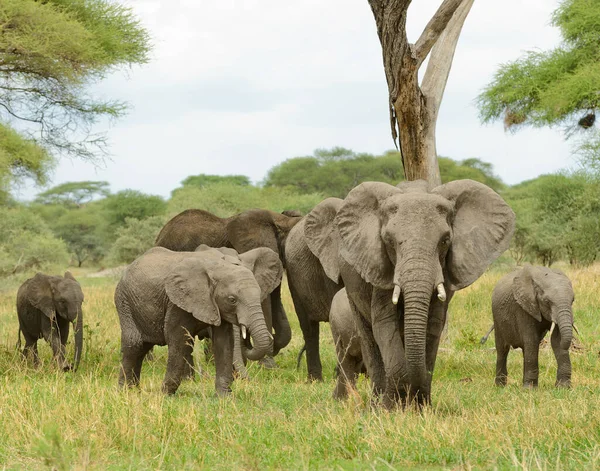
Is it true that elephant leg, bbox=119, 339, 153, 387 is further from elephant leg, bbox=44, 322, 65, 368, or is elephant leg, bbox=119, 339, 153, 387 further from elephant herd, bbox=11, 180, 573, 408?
elephant leg, bbox=44, 322, 65, 368

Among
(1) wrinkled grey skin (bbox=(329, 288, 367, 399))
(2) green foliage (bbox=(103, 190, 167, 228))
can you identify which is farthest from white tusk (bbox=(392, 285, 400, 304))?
(2) green foliage (bbox=(103, 190, 167, 228))

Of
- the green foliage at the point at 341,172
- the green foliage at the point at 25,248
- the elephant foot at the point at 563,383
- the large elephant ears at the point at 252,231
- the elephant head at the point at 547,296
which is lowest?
the elephant foot at the point at 563,383

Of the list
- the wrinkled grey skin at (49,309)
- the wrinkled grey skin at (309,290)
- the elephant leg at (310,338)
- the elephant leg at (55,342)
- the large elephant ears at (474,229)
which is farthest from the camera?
the wrinkled grey skin at (49,309)

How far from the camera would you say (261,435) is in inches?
222

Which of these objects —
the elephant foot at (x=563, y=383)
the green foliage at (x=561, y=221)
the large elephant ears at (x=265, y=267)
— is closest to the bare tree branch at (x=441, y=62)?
the large elephant ears at (x=265, y=267)

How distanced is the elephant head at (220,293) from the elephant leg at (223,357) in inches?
7.3

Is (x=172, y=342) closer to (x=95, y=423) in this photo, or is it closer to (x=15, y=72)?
(x=95, y=423)

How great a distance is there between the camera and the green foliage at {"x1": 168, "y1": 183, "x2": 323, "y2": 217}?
136ft

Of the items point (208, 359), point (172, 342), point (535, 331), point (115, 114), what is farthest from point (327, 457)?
point (115, 114)

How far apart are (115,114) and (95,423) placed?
12.3 m

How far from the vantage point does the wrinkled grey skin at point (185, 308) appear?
7.50 metres

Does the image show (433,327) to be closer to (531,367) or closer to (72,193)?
(531,367)

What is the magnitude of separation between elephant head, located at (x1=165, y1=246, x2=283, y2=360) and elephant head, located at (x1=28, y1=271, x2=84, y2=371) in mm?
3712

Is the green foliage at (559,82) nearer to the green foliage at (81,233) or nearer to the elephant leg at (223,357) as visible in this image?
the elephant leg at (223,357)
